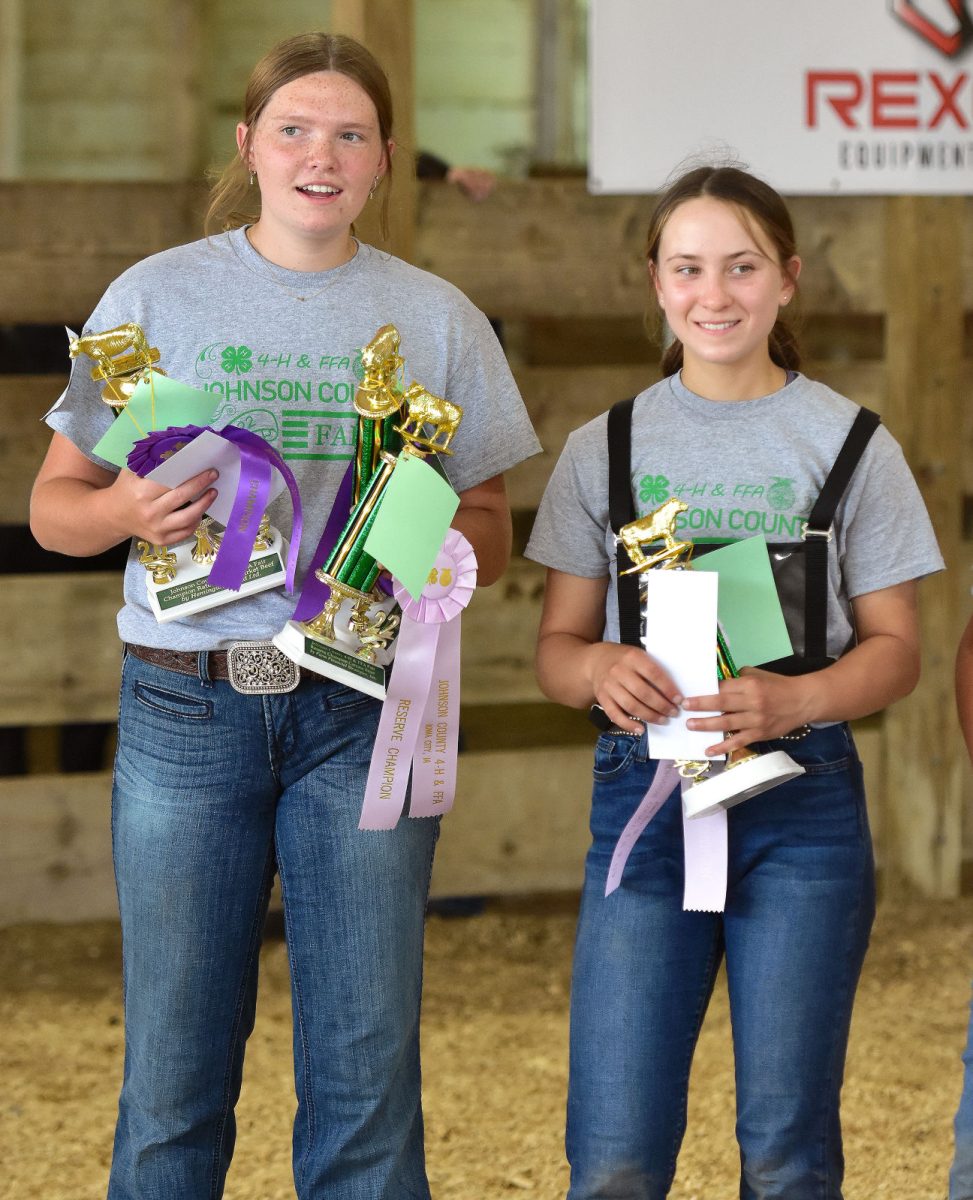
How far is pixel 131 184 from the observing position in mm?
3258

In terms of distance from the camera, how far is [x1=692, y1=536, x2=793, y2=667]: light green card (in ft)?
5.07

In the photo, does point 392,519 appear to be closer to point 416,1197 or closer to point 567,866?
point 416,1197

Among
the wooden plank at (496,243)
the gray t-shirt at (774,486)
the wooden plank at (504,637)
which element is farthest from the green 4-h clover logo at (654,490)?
the wooden plank at (504,637)

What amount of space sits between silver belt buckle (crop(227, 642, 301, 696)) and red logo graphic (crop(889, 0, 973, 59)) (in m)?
2.56

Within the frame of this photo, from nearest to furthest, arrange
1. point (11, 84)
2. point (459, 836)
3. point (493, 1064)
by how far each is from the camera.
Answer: point (493, 1064), point (459, 836), point (11, 84)

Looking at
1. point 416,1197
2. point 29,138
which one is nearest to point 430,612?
point 416,1197

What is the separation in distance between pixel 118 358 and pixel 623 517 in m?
0.54

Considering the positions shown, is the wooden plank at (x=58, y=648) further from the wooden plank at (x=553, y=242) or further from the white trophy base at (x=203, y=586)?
the white trophy base at (x=203, y=586)

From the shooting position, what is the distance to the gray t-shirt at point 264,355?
5.16 feet

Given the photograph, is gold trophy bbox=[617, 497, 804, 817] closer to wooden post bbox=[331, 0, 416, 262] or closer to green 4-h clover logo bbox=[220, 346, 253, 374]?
green 4-h clover logo bbox=[220, 346, 253, 374]

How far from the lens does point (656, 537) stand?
154 centimetres

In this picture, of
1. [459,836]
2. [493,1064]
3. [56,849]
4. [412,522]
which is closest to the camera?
[412,522]

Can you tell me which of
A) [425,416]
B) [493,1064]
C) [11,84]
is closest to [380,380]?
[425,416]

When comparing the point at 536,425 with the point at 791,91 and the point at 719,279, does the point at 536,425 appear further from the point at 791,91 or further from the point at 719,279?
the point at 719,279
